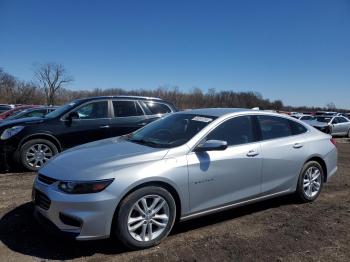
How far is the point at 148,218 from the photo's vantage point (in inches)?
157

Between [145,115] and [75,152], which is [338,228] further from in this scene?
[145,115]

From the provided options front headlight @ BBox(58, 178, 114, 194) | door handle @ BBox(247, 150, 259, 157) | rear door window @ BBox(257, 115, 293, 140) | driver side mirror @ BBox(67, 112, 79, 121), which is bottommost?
front headlight @ BBox(58, 178, 114, 194)

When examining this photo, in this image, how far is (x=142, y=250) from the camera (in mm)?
3934

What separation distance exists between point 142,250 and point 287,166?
261cm

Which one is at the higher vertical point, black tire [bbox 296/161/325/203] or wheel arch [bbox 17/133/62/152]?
wheel arch [bbox 17/133/62/152]

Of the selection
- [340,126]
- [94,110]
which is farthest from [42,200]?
[340,126]

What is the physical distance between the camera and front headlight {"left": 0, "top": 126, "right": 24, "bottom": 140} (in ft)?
25.2

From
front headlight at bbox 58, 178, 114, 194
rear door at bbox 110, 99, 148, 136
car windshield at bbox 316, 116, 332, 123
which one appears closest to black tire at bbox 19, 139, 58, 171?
rear door at bbox 110, 99, 148, 136

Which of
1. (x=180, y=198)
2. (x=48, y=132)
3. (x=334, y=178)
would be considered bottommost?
(x=334, y=178)

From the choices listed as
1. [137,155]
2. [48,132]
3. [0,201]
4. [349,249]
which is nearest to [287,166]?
[349,249]

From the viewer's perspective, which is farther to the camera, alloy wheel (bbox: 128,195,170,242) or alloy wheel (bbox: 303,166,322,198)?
alloy wheel (bbox: 303,166,322,198)

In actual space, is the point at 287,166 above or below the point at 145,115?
below

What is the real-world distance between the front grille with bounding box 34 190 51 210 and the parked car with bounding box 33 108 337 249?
0.04 ft

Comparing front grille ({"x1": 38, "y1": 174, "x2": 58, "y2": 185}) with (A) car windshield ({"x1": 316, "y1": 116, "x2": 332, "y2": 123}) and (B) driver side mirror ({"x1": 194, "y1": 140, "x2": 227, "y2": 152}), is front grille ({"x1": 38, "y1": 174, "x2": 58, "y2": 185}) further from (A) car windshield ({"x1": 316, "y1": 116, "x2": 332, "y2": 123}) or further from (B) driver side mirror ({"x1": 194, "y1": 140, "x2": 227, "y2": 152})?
(A) car windshield ({"x1": 316, "y1": 116, "x2": 332, "y2": 123})
